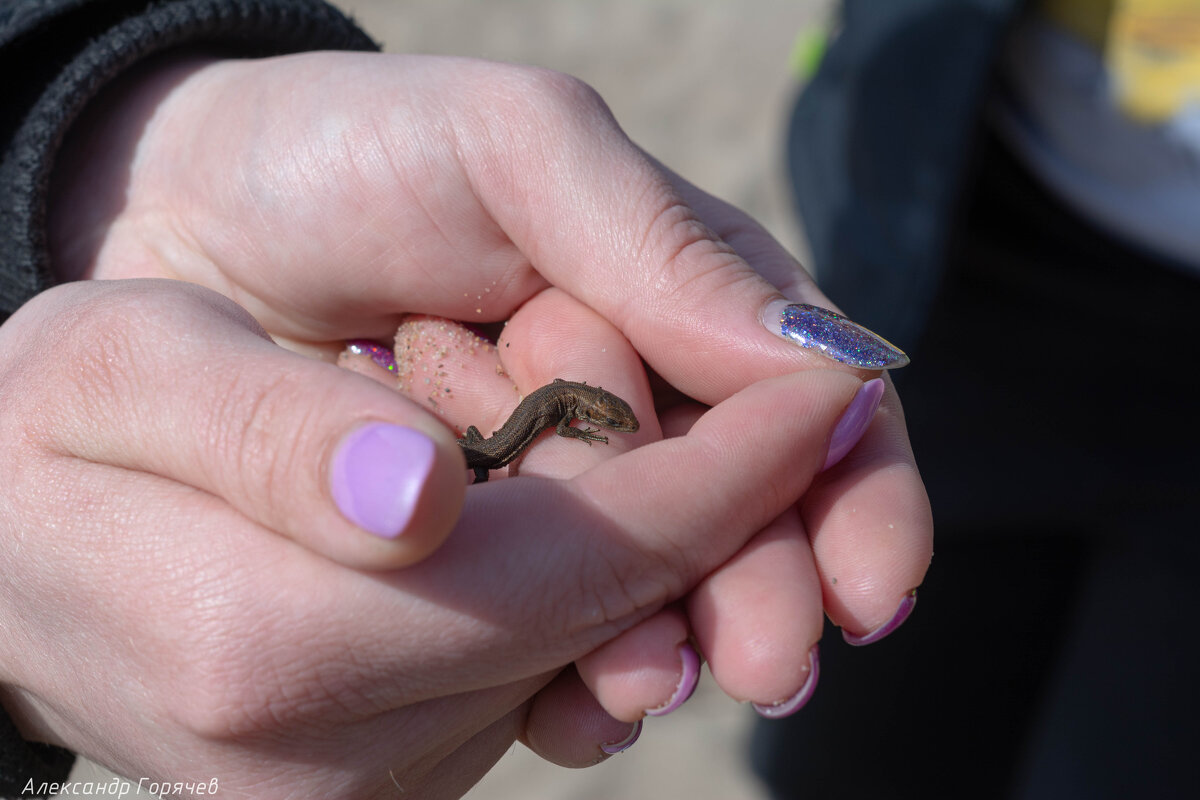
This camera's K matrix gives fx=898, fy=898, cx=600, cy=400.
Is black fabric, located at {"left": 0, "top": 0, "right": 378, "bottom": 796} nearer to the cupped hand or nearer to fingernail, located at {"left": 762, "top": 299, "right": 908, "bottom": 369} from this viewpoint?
the cupped hand

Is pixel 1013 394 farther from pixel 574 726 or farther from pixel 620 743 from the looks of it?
pixel 574 726

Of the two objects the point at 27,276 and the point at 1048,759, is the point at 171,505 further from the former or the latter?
the point at 1048,759

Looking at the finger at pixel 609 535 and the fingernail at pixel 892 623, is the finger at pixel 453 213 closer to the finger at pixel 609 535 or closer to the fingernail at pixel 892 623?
the finger at pixel 609 535

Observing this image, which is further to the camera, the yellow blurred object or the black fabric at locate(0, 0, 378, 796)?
the yellow blurred object

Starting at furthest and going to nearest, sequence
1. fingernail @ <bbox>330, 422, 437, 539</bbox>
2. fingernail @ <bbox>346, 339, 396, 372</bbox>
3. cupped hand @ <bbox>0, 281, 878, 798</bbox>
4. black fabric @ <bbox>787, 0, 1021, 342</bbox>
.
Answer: fingernail @ <bbox>346, 339, 396, 372</bbox>, black fabric @ <bbox>787, 0, 1021, 342</bbox>, cupped hand @ <bbox>0, 281, 878, 798</bbox>, fingernail @ <bbox>330, 422, 437, 539</bbox>

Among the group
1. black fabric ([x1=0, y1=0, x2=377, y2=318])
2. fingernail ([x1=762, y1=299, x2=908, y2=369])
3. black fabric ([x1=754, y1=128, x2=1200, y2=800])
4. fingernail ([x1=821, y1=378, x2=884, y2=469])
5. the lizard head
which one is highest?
black fabric ([x1=0, y1=0, x2=377, y2=318])

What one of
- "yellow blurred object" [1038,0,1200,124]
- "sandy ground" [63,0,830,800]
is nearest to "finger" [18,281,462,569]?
"yellow blurred object" [1038,0,1200,124]

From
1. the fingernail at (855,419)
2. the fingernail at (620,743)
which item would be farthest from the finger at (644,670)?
the fingernail at (855,419)

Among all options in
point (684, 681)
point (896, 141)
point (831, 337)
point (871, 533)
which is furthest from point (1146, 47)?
point (684, 681)
